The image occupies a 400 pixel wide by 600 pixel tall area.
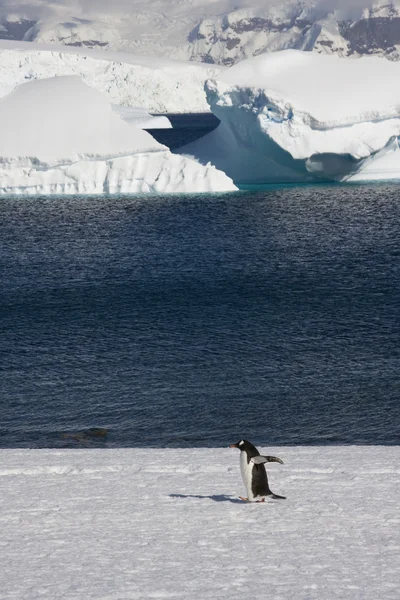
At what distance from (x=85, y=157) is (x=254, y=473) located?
48.3 m

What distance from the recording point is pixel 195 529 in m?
9.86

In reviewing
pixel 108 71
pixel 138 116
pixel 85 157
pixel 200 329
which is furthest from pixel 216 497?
pixel 108 71

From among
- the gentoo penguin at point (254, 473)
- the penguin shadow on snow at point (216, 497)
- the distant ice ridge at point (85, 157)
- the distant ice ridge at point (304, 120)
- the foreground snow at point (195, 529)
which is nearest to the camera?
the foreground snow at point (195, 529)

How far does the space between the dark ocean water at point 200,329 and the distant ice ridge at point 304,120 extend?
6095mm

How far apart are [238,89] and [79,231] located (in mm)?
16283

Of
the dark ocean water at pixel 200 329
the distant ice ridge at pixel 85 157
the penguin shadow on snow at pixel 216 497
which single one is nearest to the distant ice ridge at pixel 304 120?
the distant ice ridge at pixel 85 157

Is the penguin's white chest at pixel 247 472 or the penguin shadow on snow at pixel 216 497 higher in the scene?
the penguin's white chest at pixel 247 472

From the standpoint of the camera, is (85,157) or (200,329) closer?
(200,329)

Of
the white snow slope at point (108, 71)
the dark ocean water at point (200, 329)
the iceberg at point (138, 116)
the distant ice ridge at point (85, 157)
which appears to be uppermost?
the white snow slope at point (108, 71)

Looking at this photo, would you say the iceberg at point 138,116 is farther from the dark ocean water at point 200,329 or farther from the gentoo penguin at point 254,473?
the gentoo penguin at point 254,473

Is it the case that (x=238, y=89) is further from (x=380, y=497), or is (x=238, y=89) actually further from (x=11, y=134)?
(x=380, y=497)

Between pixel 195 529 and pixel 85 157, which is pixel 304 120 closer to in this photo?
pixel 85 157

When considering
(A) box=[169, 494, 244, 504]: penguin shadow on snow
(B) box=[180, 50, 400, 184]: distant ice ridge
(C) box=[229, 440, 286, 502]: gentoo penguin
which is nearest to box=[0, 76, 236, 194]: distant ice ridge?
(B) box=[180, 50, 400, 184]: distant ice ridge

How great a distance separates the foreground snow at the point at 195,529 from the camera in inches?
322
